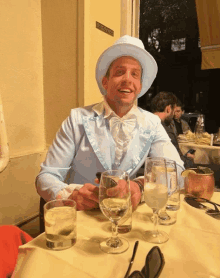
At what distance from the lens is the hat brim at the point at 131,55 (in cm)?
148

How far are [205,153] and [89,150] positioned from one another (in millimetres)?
1948

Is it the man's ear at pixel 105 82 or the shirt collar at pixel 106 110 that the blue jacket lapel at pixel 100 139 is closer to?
the shirt collar at pixel 106 110

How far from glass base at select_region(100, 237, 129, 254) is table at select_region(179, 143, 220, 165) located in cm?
241

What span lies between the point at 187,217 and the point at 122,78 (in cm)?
92

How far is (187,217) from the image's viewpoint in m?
0.87

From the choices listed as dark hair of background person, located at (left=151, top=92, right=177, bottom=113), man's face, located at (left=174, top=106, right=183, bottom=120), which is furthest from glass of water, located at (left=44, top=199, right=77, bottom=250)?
man's face, located at (left=174, top=106, right=183, bottom=120)

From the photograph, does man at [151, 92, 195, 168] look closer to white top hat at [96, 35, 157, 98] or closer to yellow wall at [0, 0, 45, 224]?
white top hat at [96, 35, 157, 98]

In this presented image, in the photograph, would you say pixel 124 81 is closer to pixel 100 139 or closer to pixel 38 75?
pixel 100 139

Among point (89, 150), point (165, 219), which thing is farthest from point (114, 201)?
point (89, 150)

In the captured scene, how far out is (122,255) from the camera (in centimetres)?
65

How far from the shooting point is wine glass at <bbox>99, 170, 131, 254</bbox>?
694 mm

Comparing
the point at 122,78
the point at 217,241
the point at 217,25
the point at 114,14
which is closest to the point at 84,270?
the point at 217,241

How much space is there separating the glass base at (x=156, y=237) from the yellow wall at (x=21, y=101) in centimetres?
175

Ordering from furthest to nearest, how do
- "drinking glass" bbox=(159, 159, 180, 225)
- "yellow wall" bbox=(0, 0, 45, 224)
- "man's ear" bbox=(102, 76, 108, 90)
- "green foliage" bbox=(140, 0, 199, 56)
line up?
"green foliage" bbox=(140, 0, 199, 56) < "yellow wall" bbox=(0, 0, 45, 224) < "man's ear" bbox=(102, 76, 108, 90) < "drinking glass" bbox=(159, 159, 180, 225)
